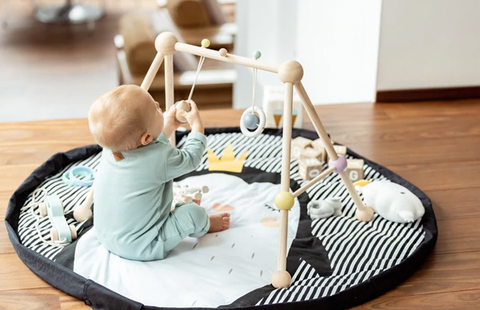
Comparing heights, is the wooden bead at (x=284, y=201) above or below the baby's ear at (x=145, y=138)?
below

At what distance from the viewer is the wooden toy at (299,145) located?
219cm

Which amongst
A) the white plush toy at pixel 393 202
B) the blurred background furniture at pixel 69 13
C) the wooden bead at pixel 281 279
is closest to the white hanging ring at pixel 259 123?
the wooden bead at pixel 281 279

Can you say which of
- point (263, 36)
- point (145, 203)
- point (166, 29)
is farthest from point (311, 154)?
point (166, 29)

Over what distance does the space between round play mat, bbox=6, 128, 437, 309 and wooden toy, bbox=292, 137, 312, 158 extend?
0.15 m

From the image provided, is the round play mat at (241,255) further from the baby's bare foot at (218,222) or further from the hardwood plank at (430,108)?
the hardwood plank at (430,108)

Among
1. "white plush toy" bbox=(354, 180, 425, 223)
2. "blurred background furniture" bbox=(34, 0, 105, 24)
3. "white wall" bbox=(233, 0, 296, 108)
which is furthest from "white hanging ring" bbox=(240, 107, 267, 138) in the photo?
"blurred background furniture" bbox=(34, 0, 105, 24)

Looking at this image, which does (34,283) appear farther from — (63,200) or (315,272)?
(315,272)

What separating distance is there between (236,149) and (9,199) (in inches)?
28.8

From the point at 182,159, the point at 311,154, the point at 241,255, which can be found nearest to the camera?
the point at 182,159

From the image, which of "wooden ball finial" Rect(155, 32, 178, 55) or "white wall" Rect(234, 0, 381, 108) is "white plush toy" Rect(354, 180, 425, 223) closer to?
"wooden ball finial" Rect(155, 32, 178, 55)

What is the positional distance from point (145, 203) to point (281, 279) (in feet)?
1.20

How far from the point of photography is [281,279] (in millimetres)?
1565

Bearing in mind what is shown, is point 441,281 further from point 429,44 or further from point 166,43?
point 429,44

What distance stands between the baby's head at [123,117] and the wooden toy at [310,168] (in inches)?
26.2
